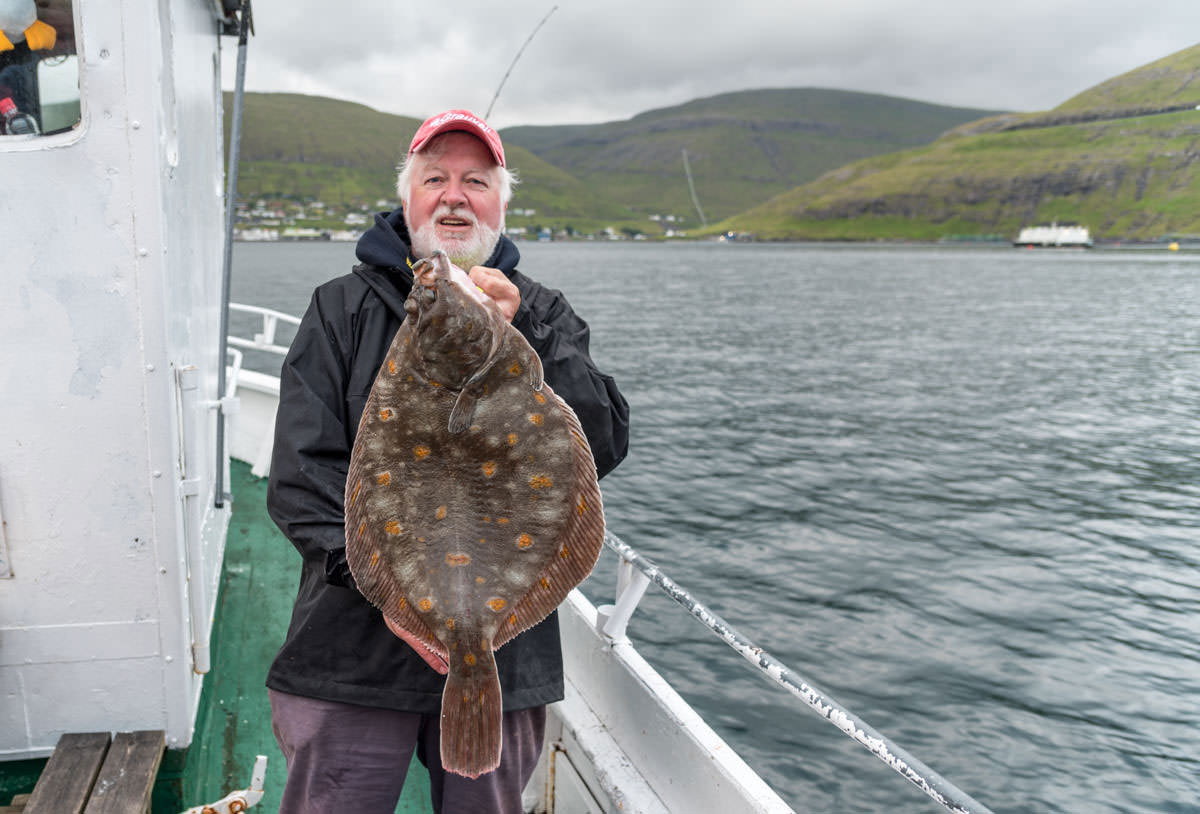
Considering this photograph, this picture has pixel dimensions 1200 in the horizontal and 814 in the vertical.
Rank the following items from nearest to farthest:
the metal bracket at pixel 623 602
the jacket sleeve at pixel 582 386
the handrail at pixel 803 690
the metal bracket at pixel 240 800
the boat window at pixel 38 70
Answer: the handrail at pixel 803 690 → the jacket sleeve at pixel 582 386 → the boat window at pixel 38 70 → the metal bracket at pixel 240 800 → the metal bracket at pixel 623 602

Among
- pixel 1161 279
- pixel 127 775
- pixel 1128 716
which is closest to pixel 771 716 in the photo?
pixel 1128 716

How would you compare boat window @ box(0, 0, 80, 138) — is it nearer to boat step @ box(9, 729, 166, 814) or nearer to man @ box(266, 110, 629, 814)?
man @ box(266, 110, 629, 814)

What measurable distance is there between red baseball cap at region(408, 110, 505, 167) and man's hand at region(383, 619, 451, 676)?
142cm

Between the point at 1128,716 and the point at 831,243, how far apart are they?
616ft

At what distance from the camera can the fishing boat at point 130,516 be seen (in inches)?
111

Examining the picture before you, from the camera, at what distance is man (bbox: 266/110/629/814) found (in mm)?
2244

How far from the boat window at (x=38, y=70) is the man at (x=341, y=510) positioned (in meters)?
1.28

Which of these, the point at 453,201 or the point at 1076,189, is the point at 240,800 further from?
the point at 1076,189

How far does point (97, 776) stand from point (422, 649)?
2.06 meters

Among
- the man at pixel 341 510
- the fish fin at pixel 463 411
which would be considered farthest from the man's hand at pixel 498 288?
the fish fin at pixel 463 411

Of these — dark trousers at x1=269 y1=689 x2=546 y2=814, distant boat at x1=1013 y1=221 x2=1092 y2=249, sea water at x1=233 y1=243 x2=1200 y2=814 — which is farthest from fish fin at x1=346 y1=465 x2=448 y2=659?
distant boat at x1=1013 y1=221 x2=1092 y2=249

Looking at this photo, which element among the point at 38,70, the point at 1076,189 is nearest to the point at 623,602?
the point at 38,70

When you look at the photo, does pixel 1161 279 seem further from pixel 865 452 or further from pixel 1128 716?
pixel 1128 716

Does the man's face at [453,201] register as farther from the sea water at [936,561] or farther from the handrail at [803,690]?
the sea water at [936,561]
